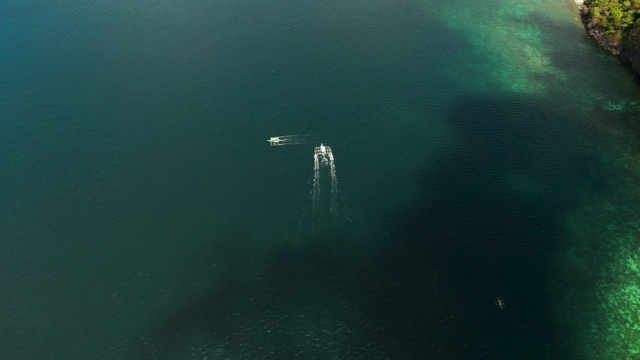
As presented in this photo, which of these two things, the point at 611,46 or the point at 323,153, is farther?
the point at 611,46

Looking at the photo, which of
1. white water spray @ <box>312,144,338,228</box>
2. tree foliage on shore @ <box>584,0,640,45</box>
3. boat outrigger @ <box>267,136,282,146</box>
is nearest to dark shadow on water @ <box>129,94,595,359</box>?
white water spray @ <box>312,144,338,228</box>

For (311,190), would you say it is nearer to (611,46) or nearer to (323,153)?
(323,153)

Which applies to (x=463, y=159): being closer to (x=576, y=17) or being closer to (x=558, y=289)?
(x=558, y=289)

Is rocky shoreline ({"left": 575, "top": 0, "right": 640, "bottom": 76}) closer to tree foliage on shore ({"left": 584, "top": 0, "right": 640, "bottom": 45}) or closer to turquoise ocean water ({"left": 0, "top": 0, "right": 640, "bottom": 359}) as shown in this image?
tree foliage on shore ({"left": 584, "top": 0, "right": 640, "bottom": 45})

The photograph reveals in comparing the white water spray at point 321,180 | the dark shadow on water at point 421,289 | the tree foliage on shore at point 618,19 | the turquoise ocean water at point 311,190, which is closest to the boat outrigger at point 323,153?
the white water spray at point 321,180

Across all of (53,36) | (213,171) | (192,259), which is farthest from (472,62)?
(53,36)

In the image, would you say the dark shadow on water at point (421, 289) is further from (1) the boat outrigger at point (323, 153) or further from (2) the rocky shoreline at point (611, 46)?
(2) the rocky shoreline at point (611, 46)

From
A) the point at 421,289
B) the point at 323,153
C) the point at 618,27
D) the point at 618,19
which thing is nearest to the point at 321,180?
the point at 323,153
